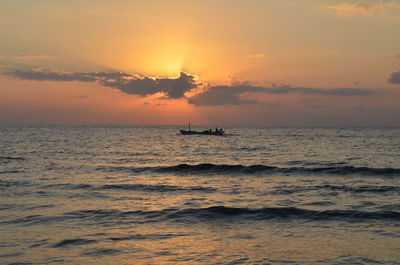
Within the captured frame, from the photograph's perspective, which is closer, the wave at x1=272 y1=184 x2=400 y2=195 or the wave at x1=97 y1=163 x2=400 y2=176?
the wave at x1=272 y1=184 x2=400 y2=195

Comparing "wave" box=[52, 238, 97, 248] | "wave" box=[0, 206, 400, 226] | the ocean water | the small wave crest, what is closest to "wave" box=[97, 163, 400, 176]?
the ocean water

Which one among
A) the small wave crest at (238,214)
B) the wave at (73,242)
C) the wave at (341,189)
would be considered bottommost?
the wave at (341,189)

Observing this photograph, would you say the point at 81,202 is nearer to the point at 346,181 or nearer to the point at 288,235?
the point at 288,235

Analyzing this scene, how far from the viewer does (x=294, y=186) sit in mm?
31094

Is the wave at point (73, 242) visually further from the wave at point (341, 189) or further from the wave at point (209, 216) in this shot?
the wave at point (341, 189)

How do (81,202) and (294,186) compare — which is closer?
(81,202)

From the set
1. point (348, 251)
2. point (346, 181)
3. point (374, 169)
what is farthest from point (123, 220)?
point (374, 169)

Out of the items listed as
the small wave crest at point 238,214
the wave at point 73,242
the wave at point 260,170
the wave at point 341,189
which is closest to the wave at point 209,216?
the small wave crest at point 238,214

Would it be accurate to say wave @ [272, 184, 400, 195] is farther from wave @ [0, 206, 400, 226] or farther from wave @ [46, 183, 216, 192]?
wave @ [0, 206, 400, 226]

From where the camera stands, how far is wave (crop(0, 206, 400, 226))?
19.2 metres

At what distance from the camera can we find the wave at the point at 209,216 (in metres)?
19.2

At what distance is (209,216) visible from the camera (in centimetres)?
2053

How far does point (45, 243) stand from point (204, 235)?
6.54 m

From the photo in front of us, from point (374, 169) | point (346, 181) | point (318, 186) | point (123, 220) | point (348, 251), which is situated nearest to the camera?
point (348, 251)
